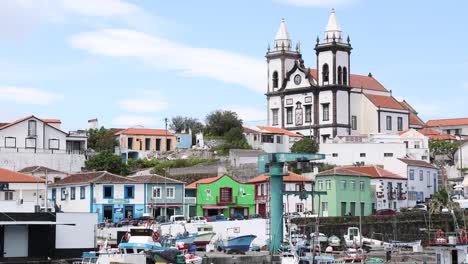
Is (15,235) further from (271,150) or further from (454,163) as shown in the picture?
(454,163)

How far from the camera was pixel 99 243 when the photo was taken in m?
55.8

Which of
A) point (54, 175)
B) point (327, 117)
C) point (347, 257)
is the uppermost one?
point (327, 117)

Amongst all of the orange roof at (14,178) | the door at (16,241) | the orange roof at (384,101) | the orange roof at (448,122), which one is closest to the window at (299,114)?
the orange roof at (384,101)

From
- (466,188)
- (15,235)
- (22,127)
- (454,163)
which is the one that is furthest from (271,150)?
(454,163)

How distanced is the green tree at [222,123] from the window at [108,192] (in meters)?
42.4

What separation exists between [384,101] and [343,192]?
147 feet

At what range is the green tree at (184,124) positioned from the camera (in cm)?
12462

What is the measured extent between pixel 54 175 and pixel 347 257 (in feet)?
126

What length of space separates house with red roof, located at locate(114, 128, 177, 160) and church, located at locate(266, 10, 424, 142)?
15.7 meters

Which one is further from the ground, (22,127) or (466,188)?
(22,127)

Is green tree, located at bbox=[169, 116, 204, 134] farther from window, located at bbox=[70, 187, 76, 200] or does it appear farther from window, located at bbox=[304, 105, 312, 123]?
window, located at bbox=[70, 187, 76, 200]

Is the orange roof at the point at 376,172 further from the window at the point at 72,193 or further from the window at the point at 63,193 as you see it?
the window at the point at 63,193

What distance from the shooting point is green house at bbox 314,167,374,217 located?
76.0m

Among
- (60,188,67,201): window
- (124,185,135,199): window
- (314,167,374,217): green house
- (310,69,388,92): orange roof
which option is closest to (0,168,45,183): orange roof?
(60,188,67,201): window
